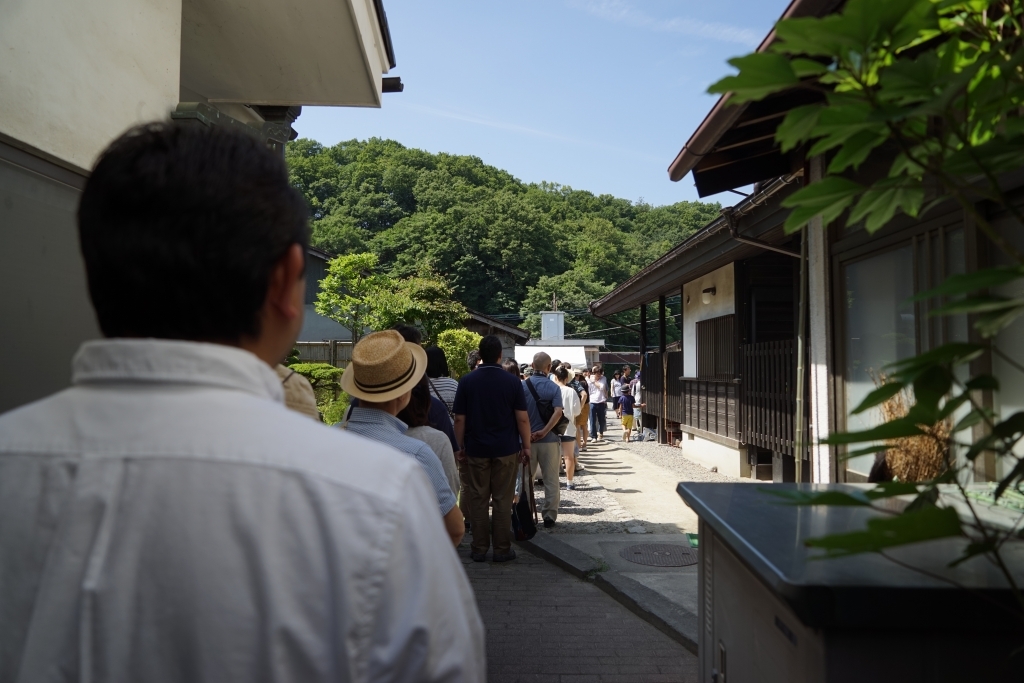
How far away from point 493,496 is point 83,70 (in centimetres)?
470

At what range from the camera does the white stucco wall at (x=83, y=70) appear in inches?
129

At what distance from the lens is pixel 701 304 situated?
14.9 m

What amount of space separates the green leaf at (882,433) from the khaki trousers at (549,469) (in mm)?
7386

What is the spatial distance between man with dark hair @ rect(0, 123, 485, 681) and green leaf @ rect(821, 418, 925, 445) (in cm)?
60

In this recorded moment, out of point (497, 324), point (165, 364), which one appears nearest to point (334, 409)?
point (165, 364)

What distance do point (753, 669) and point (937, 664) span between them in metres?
0.55

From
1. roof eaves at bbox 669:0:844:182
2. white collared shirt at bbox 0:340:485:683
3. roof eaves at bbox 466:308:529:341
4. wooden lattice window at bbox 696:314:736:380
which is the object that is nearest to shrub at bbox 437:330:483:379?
wooden lattice window at bbox 696:314:736:380

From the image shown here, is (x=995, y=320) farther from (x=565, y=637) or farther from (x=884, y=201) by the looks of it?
(x=565, y=637)

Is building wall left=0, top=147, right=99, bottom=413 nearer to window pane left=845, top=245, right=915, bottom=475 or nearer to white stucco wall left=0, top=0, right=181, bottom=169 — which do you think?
white stucco wall left=0, top=0, right=181, bottom=169

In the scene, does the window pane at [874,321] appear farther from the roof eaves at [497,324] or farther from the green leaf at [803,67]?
the roof eaves at [497,324]

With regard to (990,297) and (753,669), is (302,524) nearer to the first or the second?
(990,297)

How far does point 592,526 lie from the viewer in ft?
27.9

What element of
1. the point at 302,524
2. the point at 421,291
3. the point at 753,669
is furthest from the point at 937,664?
the point at 421,291

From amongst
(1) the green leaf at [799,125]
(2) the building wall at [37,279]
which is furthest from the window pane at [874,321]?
(2) the building wall at [37,279]
